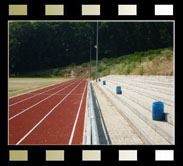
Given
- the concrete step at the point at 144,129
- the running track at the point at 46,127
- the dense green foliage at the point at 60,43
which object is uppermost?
the dense green foliage at the point at 60,43

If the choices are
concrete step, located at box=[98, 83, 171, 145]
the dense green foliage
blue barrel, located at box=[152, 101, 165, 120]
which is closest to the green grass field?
concrete step, located at box=[98, 83, 171, 145]

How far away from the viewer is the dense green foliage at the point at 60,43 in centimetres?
5764

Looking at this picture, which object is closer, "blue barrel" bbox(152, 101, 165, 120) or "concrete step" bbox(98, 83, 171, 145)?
"concrete step" bbox(98, 83, 171, 145)

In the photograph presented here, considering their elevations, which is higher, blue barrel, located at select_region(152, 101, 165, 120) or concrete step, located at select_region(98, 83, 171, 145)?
blue barrel, located at select_region(152, 101, 165, 120)

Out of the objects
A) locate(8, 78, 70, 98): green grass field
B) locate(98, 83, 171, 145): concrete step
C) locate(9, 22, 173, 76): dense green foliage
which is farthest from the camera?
locate(9, 22, 173, 76): dense green foliage

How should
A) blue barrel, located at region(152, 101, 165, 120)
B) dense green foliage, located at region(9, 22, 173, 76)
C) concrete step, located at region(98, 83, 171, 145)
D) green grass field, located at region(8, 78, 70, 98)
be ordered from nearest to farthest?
1. concrete step, located at region(98, 83, 171, 145)
2. blue barrel, located at region(152, 101, 165, 120)
3. green grass field, located at region(8, 78, 70, 98)
4. dense green foliage, located at region(9, 22, 173, 76)

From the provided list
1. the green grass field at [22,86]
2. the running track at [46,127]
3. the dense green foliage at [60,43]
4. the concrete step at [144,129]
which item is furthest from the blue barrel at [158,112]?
the dense green foliage at [60,43]

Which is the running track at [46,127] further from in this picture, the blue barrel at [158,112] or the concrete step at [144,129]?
the blue barrel at [158,112]

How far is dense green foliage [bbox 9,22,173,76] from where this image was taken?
189ft

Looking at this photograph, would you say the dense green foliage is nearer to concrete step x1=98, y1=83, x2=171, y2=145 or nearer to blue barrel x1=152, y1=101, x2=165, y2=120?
concrete step x1=98, y1=83, x2=171, y2=145

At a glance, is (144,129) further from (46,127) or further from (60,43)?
(60,43)

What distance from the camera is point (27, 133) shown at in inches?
228

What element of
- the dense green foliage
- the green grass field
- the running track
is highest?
the dense green foliage
